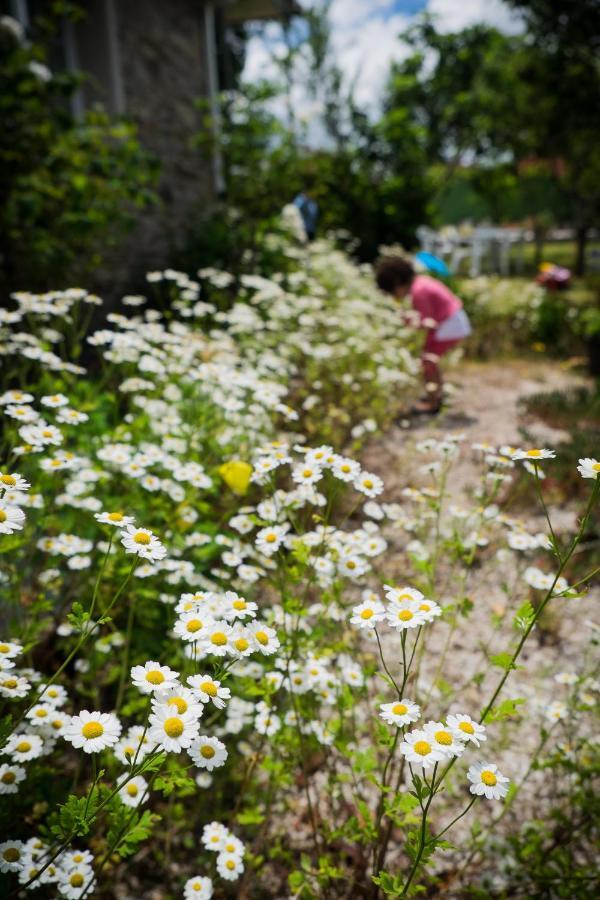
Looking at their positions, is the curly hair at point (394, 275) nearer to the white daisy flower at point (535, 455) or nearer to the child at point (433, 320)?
the child at point (433, 320)

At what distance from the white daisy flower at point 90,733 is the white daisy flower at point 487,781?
0.55m

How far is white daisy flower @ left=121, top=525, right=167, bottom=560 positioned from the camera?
1.08 metres

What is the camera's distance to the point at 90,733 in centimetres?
103

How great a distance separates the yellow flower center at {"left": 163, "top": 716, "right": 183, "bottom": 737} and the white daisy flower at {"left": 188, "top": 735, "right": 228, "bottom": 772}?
6 centimetres

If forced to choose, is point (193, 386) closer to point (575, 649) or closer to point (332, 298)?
point (575, 649)

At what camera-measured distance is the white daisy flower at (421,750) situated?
0.93 m

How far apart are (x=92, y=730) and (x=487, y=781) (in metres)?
0.62

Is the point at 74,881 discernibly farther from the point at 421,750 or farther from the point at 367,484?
the point at 367,484

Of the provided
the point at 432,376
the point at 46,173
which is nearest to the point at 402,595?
the point at 46,173

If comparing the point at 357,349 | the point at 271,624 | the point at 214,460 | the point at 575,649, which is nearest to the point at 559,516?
the point at 575,649

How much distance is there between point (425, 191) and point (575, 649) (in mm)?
9763

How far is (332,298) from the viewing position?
17.9ft

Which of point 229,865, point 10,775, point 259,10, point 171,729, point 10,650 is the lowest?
point 229,865

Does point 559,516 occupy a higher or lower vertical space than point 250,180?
lower
